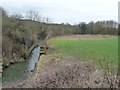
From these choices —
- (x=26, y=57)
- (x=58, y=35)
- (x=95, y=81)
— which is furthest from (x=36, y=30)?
(x=95, y=81)

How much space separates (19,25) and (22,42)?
2.67m

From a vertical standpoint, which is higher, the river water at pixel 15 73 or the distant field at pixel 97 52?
the distant field at pixel 97 52

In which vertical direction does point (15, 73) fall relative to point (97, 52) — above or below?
below

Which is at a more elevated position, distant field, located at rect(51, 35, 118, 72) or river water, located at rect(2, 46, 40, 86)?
distant field, located at rect(51, 35, 118, 72)

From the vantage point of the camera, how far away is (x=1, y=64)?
2784 centimetres

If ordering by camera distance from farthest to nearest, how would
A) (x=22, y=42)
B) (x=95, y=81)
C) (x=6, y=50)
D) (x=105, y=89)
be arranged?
(x=22, y=42) → (x=6, y=50) → (x=95, y=81) → (x=105, y=89)

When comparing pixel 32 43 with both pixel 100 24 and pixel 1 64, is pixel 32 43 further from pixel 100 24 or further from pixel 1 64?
pixel 1 64

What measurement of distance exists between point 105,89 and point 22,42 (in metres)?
32.4

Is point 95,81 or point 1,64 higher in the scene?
point 95,81

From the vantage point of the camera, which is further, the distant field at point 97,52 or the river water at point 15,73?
the river water at point 15,73

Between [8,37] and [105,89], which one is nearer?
[105,89]

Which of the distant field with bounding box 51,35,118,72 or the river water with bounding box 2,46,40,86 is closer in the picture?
the distant field with bounding box 51,35,118,72

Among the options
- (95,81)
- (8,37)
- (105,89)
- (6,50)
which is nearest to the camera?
(105,89)

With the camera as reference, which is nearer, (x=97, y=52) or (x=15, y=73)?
(x=97, y=52)
